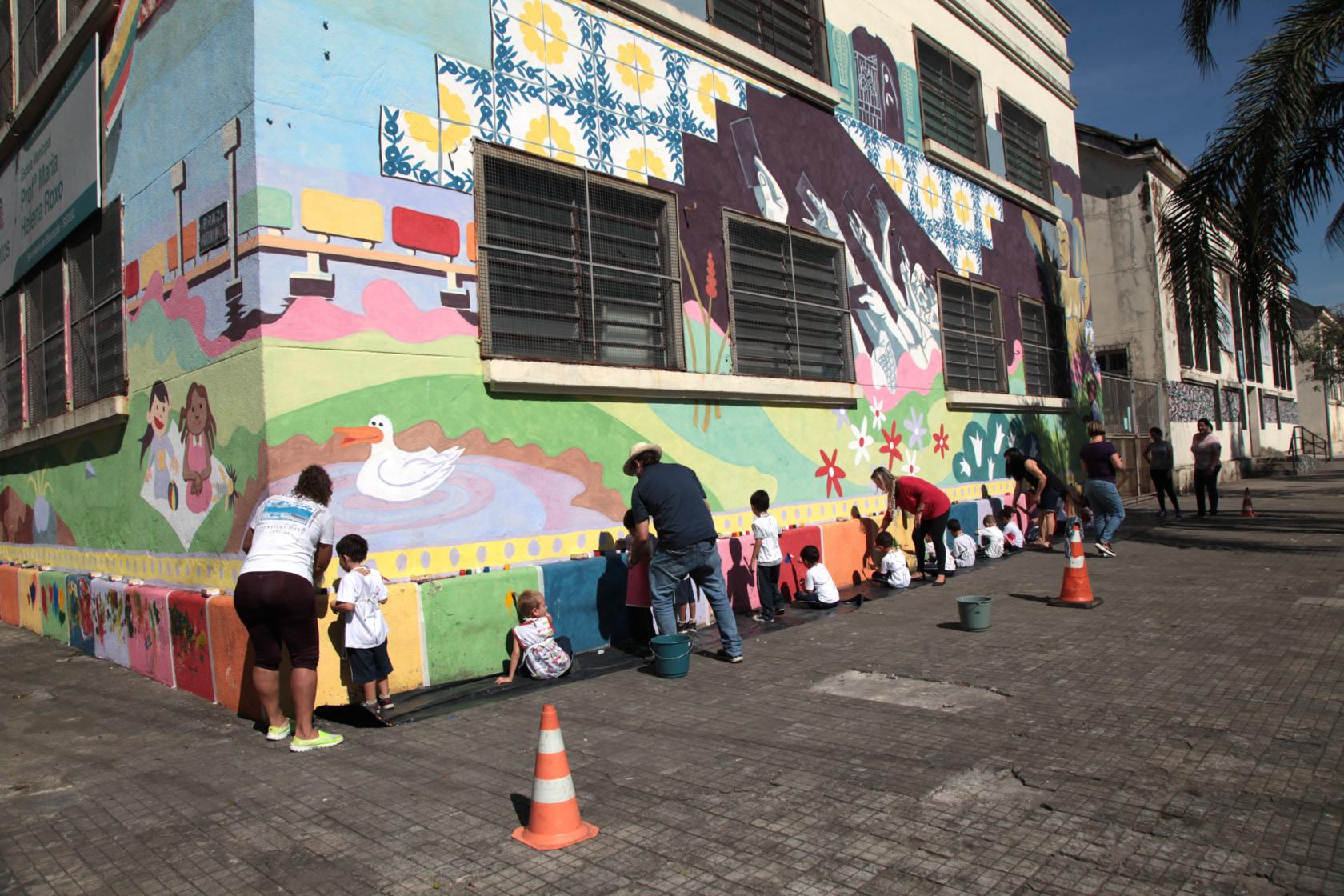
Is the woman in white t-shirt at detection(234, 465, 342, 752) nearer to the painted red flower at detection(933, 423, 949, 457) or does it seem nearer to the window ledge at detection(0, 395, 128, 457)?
the window ledge at detection(0, 395, 128, 457)

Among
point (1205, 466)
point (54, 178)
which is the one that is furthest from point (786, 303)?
point (1205, 466)

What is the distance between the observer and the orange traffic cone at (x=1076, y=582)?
7.84m

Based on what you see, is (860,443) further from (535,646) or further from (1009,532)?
(535,646)

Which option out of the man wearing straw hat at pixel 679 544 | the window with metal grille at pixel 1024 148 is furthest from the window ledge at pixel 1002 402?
the man wearing straw hat at pixel 679 544

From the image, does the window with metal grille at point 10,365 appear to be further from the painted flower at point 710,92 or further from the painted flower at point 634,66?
the painted flower at point 710,92

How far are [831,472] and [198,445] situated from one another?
6.69 m

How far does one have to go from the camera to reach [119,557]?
26.3 feet

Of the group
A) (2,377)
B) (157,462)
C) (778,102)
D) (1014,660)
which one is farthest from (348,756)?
(2,377)

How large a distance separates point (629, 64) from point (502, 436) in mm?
3972

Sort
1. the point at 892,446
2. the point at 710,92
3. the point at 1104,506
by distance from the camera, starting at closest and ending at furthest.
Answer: the point at 710,92
the point at 1104,506
the point at 892,446

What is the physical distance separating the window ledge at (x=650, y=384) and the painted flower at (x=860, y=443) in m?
0.43

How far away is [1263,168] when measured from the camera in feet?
35.3

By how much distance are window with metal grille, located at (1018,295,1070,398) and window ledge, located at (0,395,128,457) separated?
13.3 meters

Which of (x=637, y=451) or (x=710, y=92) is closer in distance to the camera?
(x=637, y=451)
